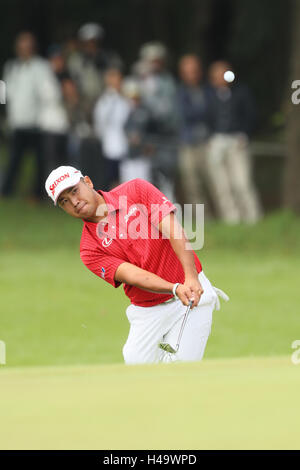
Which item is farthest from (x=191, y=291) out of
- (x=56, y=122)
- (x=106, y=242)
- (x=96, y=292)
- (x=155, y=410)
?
(x=56, y=122)

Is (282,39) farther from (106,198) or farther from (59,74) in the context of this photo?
(106,198)

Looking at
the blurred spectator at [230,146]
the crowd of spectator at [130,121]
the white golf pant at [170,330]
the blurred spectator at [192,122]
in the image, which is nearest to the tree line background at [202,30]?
the blurred spectator at [230,146]

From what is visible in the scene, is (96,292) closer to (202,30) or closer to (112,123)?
(112,123)

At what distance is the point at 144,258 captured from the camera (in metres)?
6.79

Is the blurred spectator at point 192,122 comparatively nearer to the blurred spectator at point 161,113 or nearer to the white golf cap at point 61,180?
the blurred spectator at point 161,113

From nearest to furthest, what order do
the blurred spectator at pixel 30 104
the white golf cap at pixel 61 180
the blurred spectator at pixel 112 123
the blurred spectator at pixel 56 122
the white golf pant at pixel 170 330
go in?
the white golf cap at pixel 61 180, the white golf pant at pixel 170 330, the blurred spectator at pixel 112 123, the blurred spectator at pixel 30 104, the blurred spectator at pixel 56 122

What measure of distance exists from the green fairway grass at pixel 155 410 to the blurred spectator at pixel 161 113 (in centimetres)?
1271

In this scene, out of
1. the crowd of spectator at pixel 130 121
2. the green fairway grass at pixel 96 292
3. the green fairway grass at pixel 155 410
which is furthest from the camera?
the crowd of spectator at pixel 130 121

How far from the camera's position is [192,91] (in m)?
16.5

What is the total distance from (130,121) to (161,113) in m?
0.47

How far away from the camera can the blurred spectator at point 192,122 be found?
1650 cm

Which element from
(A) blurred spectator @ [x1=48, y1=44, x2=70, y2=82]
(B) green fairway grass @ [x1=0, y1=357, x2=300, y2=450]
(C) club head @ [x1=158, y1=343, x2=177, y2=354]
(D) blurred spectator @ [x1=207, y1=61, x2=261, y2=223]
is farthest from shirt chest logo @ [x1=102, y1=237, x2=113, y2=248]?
(A) blurred spectator @ [x1=48, y1=44, x2=70, y2=82]

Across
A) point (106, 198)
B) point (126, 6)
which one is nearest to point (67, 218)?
point (126, 6)

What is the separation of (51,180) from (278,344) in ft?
15.8
